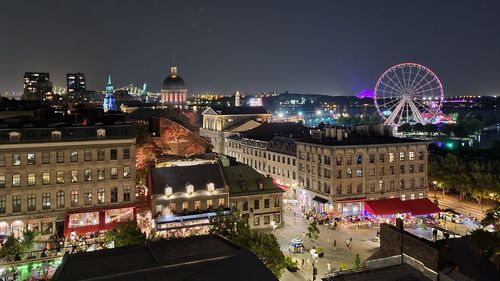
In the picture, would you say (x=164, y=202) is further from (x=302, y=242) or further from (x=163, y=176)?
(x=302, y=242)

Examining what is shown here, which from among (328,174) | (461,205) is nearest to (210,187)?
(328,174)

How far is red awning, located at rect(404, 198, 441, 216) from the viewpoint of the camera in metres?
58.3

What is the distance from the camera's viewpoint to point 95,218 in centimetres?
5078

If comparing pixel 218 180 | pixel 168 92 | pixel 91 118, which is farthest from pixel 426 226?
pixel 168 92

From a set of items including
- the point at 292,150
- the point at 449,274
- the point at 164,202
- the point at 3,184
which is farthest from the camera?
the point at 292,150

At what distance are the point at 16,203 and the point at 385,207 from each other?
44.6 metres

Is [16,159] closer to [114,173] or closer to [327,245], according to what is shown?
[114,173]

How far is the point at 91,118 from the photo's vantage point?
215ft

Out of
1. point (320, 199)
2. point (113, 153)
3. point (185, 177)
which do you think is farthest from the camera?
point (320, 199)

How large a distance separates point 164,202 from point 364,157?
98.8 ft

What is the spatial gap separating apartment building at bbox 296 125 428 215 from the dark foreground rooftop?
4737cm

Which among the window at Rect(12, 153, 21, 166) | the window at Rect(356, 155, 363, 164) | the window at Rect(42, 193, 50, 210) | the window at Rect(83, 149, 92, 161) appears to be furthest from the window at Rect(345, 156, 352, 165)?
the window at Rect(12, 153, 21, 166)

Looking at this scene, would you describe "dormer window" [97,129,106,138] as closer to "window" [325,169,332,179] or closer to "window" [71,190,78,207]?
"window" [71,190,78,207]

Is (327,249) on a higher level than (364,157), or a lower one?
lower
